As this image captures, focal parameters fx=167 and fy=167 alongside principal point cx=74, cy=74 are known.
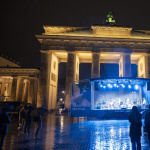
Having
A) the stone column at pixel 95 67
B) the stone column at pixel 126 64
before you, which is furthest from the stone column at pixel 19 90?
the stone column at pixel 126 64

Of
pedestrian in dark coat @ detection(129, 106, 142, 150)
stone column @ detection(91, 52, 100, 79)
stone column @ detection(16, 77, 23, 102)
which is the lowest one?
pedestrian in dark coat @ detection(129, 106, 142, 150)

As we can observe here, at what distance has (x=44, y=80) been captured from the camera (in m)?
31.7

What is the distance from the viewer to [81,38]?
107ft

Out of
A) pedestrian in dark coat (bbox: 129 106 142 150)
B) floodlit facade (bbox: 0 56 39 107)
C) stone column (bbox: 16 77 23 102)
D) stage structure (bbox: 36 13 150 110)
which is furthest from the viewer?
stone column (bbox: 16 77 23 102)

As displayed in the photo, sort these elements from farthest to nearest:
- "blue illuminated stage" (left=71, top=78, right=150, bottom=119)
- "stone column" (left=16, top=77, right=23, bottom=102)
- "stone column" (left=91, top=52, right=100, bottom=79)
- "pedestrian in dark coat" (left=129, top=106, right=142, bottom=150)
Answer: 1. "stone column" (left=16, top=77, right=23, bottom=102)
2. "stone column" (left=91, top=52, right=100, bottom=79)
3. "blue illuminated stage" (left=71, top=78, right=150, bottom=119)
4. "pedestrian in dark coat" (left=129, top=106, right=142, bottom=150)

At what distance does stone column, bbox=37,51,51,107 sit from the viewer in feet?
100

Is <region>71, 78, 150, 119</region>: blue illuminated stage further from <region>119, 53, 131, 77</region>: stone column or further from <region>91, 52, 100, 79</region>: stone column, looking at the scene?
<region>119, 53, 131, 77</region>: stone column

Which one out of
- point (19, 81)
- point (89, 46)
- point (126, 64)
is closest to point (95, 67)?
point (89, 46)

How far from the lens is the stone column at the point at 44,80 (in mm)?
30494

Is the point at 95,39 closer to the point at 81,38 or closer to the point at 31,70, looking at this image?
the point at 81,38

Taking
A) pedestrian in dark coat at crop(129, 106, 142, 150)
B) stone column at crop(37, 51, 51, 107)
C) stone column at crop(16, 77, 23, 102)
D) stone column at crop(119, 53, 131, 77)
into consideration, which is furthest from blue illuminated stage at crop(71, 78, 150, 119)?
stone column at crop(16, 77, 23, 102)

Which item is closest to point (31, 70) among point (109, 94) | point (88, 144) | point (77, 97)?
point (109, 94)

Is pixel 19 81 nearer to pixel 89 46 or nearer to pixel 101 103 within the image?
pixel 89 46

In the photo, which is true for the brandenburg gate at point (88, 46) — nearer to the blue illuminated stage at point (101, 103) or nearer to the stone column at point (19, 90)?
the blue illuminated stage at point (101, 103)
